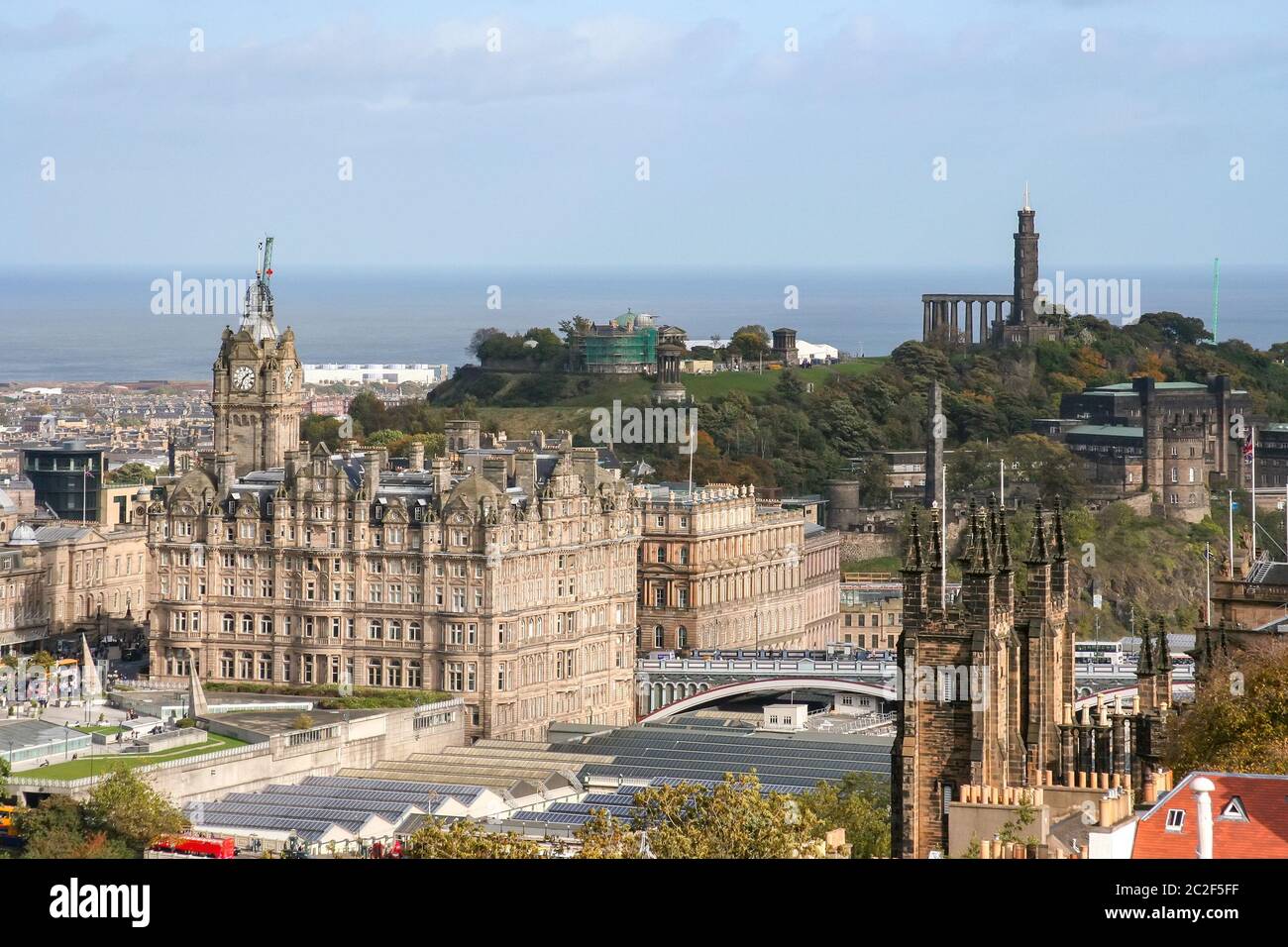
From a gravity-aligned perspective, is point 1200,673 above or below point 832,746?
above

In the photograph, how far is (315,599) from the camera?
120250mm

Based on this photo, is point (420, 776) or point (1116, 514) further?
point (1116, 514)

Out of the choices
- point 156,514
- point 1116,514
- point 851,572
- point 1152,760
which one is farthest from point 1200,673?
point 1116,514

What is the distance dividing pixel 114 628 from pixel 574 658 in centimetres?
2700

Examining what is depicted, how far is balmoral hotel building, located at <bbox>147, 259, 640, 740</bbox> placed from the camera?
383ft

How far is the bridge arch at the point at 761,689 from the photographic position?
119188 mm

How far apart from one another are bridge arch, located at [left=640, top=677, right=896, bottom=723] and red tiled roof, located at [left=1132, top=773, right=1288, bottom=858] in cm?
7315

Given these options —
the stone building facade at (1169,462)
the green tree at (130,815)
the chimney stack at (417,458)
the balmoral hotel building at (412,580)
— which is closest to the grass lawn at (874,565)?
the stone building facade at (1169,462)

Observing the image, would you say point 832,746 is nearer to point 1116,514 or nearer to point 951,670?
point 951,670

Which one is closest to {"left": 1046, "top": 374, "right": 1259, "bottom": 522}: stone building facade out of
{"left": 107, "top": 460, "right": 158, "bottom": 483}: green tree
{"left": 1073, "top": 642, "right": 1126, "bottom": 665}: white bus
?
{"left": 1073, "top": 642, "right": 1126, "bottom": 665}: white bus

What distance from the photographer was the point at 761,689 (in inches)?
4769

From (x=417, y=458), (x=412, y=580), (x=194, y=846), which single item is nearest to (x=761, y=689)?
(x=412, y=580)

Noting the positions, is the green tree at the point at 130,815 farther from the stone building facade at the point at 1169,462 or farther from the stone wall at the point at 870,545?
the stone building facade at the point at 1169,462
